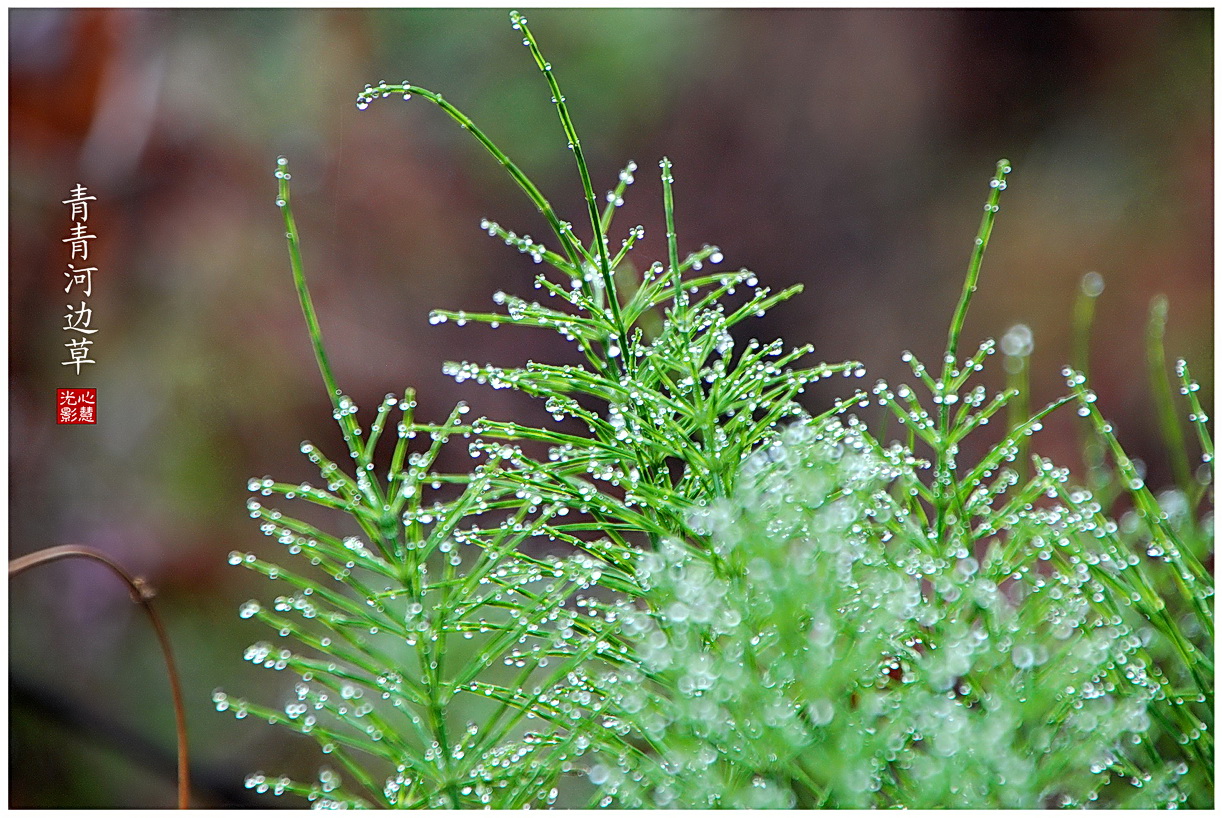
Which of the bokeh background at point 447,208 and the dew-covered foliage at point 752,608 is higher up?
the bokeh background at point 447,208

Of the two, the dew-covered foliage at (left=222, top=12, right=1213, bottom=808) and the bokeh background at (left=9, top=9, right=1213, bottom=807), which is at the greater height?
the bokeh background at (left=9, top=9, right=1213, bottom=807)

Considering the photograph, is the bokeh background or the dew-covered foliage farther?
the bokeh background

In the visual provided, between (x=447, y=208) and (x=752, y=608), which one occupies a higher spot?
(x=447, y=208)

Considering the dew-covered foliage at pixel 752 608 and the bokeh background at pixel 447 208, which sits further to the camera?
the bokeh background at pixel 447 208

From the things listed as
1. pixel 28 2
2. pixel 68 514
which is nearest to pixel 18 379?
pixel 68 514
